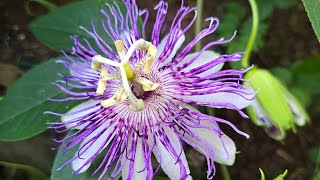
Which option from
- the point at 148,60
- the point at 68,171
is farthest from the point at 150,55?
the point at 68,171

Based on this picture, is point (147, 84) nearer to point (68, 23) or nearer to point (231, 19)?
point (68, 23)

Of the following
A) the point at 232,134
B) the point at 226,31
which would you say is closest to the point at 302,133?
the point at 232,134

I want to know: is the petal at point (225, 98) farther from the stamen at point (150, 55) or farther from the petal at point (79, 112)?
the petal at point (79, 112)

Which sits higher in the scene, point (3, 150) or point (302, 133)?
point (3, 150)

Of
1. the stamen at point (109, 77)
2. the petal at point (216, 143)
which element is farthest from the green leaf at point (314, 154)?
the stamen at point (109, 77)

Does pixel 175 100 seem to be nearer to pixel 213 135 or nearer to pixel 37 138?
pixel 213 135

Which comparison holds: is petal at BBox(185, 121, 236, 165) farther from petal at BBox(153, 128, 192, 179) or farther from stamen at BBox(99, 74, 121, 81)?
stamen at BBox(99, 74, 121, 81)
